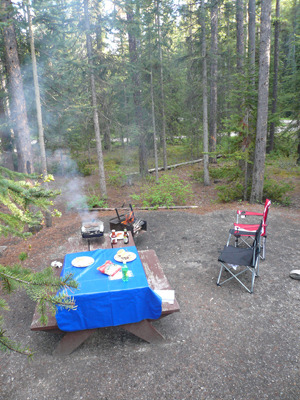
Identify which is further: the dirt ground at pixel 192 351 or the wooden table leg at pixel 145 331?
the wooden table leg at pixel 145 331

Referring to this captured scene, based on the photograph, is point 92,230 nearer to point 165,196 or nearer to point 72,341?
point 72,341

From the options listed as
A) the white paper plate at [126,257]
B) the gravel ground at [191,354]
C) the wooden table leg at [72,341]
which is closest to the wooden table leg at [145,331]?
the gravel ground at [191,354]

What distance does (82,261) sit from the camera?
4039mm

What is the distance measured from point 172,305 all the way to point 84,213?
6.85 metres

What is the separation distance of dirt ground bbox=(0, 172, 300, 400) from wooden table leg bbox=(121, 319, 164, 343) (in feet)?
0.33

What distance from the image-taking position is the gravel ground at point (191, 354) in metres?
2.90

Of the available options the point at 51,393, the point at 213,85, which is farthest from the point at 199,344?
the point at 213,85

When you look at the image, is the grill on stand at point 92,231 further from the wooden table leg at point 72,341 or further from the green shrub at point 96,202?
the green shrub at point 96,202

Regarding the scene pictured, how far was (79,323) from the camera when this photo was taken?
3.26m

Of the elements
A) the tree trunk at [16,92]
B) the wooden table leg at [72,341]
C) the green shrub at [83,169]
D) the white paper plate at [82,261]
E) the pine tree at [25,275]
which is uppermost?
the tree trunk at [16,92]

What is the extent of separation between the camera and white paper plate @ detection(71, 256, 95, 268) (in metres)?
3.92

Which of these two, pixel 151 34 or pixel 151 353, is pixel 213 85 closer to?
pixel 151 34

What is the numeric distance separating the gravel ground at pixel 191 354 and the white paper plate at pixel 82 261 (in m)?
1.02

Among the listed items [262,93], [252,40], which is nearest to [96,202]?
[262,93]
